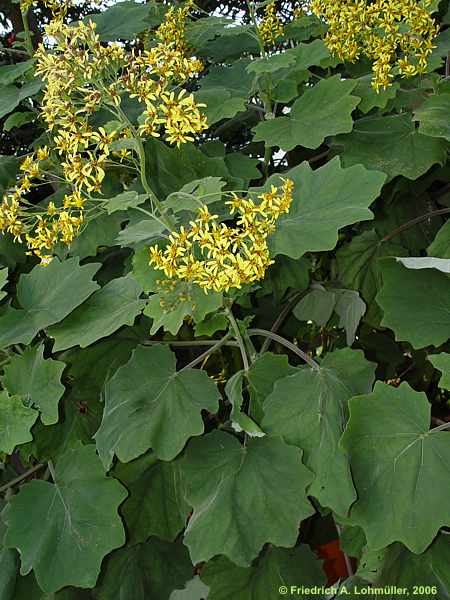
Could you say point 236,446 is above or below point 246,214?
below

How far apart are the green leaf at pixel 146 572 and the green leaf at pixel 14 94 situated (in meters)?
1.14

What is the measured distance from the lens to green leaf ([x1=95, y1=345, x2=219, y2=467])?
1.29 meters

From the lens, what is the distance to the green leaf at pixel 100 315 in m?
1.37

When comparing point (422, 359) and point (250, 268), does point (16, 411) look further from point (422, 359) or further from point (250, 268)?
point (422, 359)

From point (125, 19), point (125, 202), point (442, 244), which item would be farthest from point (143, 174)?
point (125, 19)

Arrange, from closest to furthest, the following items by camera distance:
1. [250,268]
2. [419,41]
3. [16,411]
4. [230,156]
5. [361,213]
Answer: [250,268] → [361,213] → [16,411] → [419,41] → [230,156]

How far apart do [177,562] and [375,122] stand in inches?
42.9

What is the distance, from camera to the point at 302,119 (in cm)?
170

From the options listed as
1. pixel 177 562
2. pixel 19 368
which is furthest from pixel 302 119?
pixel 177 562

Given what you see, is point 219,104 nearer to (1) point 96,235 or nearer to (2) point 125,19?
(1) point 96,235

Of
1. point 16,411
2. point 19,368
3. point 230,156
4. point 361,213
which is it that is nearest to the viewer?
point 361,213

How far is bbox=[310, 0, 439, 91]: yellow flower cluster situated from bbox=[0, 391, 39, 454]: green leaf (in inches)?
40.2

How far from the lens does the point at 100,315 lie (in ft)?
4.79

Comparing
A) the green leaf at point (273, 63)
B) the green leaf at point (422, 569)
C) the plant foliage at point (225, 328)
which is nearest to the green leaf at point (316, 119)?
the plant foliage at point (225, 328)
